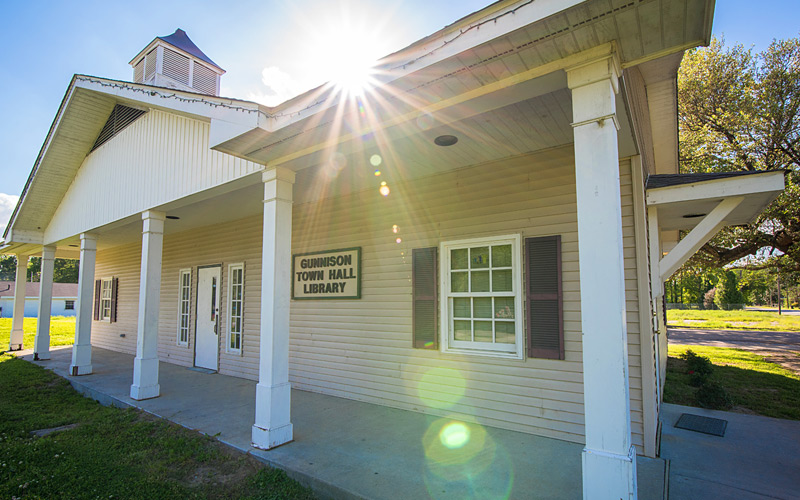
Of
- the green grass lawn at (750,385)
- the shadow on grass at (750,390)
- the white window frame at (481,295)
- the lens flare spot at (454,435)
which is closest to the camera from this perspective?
the lens flare spot at (454,435)

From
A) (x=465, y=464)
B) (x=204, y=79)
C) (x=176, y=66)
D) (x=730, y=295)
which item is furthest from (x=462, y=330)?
(x=730, y=295)

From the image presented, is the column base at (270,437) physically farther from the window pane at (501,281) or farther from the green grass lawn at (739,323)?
the green grass lawn at (739,323)

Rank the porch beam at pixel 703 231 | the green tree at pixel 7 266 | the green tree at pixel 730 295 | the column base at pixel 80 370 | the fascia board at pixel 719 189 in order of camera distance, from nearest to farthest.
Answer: the fascia board at pixel 719 189 → the porch beam at pixel 703 231 → the column base at pixel 80 370 → the green tree at pixel 730 295 → the green tree at pixel 7 266

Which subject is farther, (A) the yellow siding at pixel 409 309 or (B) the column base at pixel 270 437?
(A) the yellow siding at pixel 409 309

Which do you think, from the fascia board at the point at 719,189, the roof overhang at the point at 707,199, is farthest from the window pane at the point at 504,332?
the fascia board at the point at 719,189

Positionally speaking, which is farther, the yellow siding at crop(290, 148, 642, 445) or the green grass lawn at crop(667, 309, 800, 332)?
the green grass lawn at crop(667, 309, 800, 332)

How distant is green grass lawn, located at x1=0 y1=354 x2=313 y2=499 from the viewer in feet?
9.92

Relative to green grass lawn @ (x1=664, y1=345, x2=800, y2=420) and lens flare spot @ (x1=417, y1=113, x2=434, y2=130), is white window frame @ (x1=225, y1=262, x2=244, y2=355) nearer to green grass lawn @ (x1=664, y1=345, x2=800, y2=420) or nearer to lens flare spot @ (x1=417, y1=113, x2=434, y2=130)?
lens flare spot @ (x1=417, y1=113, x2=434, y2=130)

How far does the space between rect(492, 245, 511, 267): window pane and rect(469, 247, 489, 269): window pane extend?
9cm

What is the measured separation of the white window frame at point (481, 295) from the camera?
13.3ft

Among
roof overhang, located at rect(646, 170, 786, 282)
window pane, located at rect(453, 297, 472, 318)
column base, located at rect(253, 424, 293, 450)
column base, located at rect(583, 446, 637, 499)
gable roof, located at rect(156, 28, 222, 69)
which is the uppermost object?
gable roof, located at rect(156, 28, 222, 69)

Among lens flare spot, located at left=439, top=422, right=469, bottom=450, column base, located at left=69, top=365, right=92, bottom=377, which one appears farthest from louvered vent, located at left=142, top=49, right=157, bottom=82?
lens flare spot, located at left=439, top=422, right=469, bottom=450

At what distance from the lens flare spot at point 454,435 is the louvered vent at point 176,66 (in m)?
8.69

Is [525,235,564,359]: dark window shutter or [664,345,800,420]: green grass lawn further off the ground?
[525,235,564,359]: dark window shutter
